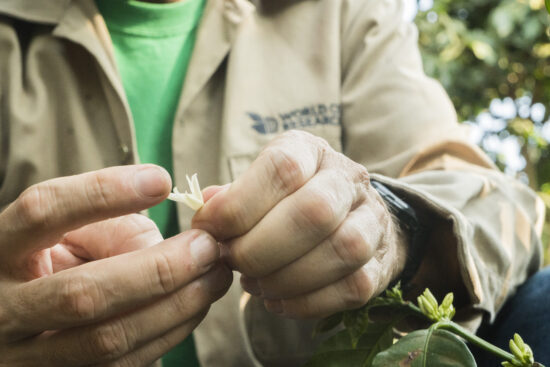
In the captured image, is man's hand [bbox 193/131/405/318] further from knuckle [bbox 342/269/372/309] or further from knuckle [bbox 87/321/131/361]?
knuckle [bbox 87/321/131/361]

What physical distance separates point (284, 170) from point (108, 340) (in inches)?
10.9

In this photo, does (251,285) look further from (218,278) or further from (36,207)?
(36,207)

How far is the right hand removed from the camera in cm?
55

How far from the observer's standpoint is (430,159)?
1131mm

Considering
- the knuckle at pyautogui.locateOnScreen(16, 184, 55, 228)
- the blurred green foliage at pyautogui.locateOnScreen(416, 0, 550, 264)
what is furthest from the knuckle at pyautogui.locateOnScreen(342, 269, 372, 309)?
the blurred green foliage at pyautogui.locateOnScreen(416, 0, 550, 264)

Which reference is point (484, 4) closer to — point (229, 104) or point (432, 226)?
point (229, 104)

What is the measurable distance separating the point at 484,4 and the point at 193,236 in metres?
2.80

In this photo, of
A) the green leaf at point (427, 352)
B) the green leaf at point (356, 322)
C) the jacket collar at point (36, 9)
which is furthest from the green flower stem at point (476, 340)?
the jacket collar at point (36, 9)

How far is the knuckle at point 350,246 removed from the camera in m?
0.58

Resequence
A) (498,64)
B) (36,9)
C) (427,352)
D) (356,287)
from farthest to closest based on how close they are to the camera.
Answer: (498,64) → (36,9) → (356,287) → (427,352)

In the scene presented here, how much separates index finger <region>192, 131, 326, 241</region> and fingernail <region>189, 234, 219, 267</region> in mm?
12

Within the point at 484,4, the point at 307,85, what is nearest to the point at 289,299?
the point at 307,85

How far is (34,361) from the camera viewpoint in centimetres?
62

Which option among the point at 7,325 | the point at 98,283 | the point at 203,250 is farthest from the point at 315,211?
the point at 7,325
